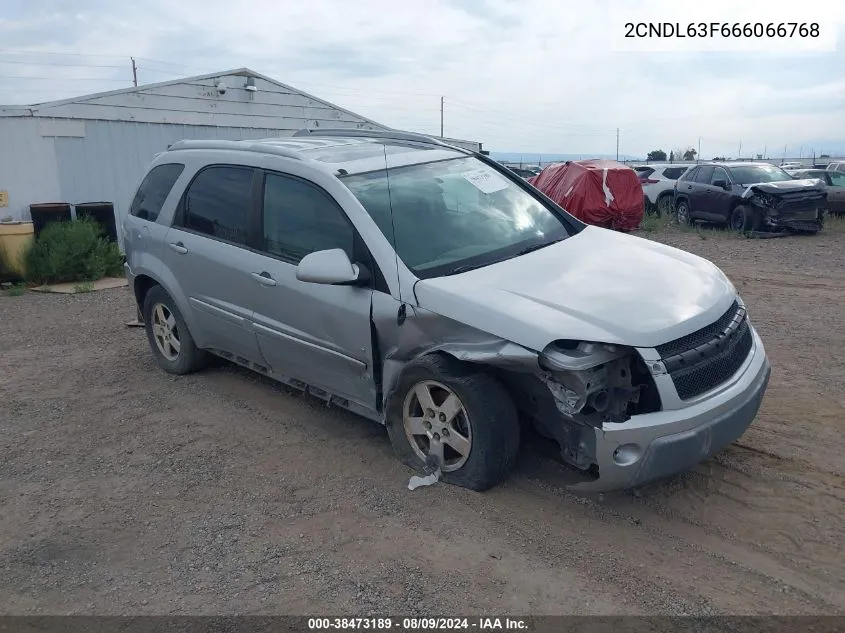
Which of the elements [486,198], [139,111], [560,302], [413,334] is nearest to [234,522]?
[413,334]

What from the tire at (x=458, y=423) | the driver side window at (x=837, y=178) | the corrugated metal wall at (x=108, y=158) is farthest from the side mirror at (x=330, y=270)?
the driver side window at (x=837, y=178)

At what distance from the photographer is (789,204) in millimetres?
15172

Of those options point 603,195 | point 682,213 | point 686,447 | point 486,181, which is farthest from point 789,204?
point 686,447

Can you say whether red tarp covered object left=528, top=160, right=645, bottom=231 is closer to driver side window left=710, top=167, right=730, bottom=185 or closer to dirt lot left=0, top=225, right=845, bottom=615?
driver side window left=710, top=167, right=730, bottom=185

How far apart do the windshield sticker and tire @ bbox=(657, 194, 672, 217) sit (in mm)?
14909

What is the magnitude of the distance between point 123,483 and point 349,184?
7.28 feet

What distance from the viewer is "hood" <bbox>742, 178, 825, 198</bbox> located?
50.0ft

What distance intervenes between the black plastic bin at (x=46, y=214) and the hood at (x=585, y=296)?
9.67m

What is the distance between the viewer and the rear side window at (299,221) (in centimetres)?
445

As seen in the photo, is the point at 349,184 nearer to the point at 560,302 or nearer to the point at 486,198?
the point at 486,198

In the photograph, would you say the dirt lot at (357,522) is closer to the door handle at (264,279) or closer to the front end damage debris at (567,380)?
the front end damage debris at (567,380)

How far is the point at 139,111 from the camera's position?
1367 cm

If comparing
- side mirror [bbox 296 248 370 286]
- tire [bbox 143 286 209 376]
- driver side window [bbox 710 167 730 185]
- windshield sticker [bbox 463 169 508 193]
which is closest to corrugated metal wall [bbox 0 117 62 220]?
tire [bbox 143 286 209 376]

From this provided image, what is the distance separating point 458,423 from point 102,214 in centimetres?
1019
